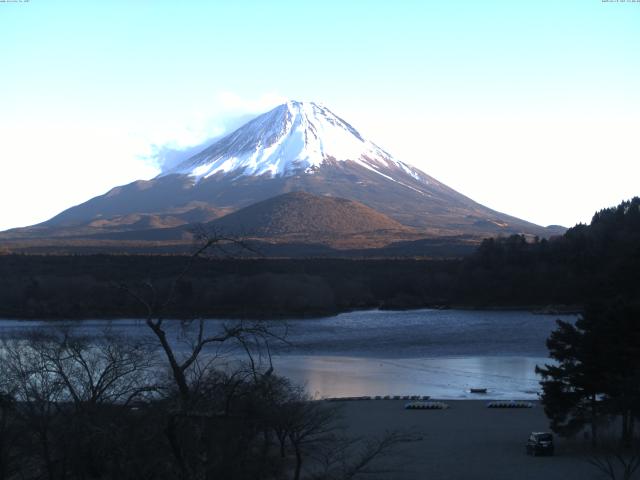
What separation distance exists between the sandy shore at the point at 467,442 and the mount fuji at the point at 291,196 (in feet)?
203

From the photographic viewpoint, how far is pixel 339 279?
53875 millimetres

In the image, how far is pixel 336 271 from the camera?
55906 mm

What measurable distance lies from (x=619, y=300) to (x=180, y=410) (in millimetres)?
10190

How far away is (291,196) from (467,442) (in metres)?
85.6

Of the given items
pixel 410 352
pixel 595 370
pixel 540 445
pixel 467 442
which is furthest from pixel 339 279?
pixel 540 445

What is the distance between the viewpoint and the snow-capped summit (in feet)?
418

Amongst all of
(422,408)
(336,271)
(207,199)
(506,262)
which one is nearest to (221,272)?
(336,271)

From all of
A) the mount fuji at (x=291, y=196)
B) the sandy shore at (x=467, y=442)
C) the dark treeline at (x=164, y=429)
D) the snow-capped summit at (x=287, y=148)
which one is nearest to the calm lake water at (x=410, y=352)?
the sandy shore at (x=467, y=442)

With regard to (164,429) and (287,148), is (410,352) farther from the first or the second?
(287,148)

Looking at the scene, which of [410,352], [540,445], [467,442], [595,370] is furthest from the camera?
[410,352]

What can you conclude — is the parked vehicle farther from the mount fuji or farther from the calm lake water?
the mount fuji

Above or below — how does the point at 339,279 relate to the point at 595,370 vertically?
below

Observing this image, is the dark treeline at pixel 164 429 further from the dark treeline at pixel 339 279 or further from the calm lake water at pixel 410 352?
the dark treeline at pixel 339 279

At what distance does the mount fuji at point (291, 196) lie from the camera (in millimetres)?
90500
